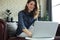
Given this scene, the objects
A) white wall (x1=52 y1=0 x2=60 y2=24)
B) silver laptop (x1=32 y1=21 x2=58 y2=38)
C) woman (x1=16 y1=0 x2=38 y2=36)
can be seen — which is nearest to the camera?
silver laptop (x1=32 y1=21 x2=58 y2=38)

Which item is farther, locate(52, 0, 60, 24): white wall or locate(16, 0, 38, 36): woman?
locate(52, 0, 60, 24): white wall

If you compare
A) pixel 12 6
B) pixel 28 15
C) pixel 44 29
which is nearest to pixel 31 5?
pixel 28 15

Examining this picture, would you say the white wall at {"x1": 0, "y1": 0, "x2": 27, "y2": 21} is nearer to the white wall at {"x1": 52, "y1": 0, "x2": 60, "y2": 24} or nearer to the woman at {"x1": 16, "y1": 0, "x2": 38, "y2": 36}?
the white wall at {"x1": 52, "y1": 0, "x2": 60, "y2": 24}

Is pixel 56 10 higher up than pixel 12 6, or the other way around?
pixel 12 6

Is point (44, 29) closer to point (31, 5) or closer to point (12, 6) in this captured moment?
point (31, 5)

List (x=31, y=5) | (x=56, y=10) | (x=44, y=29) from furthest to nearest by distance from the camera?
(x=56, y=10), (x=31, y=5), (x=44, y=29)

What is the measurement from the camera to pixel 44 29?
1.51 metres

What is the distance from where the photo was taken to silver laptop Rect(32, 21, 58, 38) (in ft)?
4.81

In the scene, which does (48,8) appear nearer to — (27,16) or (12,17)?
(12,17)

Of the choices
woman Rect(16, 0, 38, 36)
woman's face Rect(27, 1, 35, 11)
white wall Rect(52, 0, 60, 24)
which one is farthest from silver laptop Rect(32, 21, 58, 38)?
white wall Rect(52, 0, 60, 24)

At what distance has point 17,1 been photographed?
4754 millimetres

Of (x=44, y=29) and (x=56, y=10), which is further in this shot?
(x=56, y=10)

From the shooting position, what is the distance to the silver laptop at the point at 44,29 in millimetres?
1467

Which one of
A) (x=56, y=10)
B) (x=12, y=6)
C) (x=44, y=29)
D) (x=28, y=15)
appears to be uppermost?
(x=12, y=6)
